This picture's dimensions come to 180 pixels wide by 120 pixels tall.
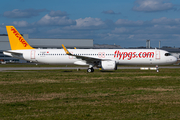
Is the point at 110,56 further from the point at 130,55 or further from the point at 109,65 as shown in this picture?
the point at 109,65

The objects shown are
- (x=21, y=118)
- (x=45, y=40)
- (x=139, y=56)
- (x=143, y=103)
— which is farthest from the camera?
(x=45, y=40)

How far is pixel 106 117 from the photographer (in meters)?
10.5

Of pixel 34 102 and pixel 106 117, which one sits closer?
pixel 106 117

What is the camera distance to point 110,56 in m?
40.8

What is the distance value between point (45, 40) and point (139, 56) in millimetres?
87095

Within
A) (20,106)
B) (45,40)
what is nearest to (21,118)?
(20,106)

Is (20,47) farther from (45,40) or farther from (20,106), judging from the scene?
(45,40)

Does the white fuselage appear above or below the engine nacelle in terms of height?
above

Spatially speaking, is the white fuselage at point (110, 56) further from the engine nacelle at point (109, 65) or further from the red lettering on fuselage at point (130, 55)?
the engine nacelle at point (109, 65)

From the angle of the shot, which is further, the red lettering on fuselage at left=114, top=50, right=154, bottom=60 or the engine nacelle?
the red lettering on fuselage at left=114, top=50, right=154, bottom=60

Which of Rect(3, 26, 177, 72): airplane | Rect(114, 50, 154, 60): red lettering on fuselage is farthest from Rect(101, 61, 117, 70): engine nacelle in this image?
Rect(114, 50, 154, 60): red lettering on fuselage

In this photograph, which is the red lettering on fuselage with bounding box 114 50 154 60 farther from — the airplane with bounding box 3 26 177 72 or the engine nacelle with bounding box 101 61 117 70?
the engine nacelle with bounding box 101 61 117 70

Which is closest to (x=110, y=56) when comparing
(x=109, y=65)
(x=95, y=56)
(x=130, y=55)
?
(x=95, y=56)

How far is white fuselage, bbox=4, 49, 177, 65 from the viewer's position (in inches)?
1594
